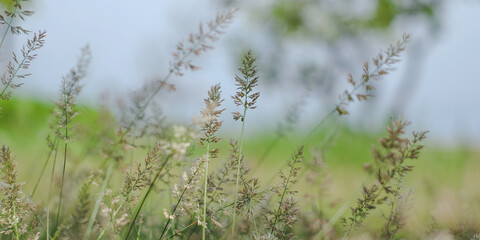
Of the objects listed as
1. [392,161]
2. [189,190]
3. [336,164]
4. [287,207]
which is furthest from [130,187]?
[336,164]

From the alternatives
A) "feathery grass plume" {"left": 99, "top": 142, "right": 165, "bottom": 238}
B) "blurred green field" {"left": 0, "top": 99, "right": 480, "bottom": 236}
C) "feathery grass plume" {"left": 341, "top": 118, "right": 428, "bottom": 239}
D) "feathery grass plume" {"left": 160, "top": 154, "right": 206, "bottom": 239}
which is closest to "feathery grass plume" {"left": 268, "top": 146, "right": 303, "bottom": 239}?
"blurred green field" {"left": 0, "top": 99, "right": 480, "bottom": 236}

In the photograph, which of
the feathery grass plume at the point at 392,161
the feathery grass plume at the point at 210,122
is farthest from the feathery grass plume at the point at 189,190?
the feathery grass plume at the point at 392,161

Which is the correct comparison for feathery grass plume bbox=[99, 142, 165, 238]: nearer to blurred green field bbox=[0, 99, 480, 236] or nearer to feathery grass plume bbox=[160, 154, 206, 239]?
feathery grass plume bbox=[160, 154, 206, 239]

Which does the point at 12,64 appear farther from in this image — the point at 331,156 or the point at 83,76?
the point at 331,156

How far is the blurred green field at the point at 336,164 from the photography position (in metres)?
2.75

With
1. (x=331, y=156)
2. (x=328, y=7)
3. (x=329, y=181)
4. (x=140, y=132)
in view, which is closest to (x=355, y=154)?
(x=331, y=156)

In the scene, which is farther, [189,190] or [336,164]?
[336,164]

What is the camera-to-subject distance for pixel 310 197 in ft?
8.02

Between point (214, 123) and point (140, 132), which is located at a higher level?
point (140, 132)

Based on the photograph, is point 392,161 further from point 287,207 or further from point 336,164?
point 336,164

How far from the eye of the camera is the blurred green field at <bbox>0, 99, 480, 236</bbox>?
275 cm

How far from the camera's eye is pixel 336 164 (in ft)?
34.3

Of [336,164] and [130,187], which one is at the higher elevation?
[336,164]

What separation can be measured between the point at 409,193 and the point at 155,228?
142 cm
